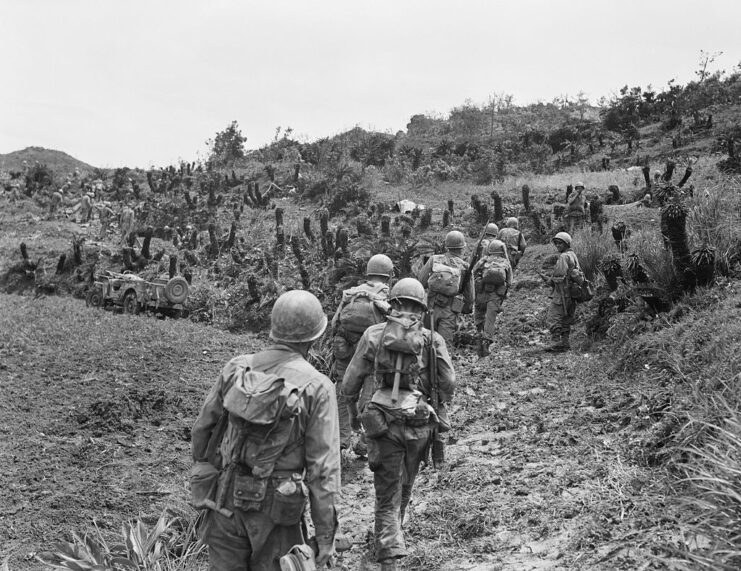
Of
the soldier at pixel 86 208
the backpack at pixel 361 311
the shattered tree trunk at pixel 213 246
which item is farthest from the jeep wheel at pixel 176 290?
the soldier at pixel 86 208

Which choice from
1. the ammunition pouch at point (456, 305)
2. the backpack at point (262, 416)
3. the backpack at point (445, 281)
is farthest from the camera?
the ammunition pouch at point (456, 305)

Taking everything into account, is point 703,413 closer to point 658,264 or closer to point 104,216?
point 658,264

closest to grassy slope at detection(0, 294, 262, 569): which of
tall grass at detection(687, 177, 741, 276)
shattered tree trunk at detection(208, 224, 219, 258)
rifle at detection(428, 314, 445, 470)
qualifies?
rifle at detection(428, 314, 445, 470)

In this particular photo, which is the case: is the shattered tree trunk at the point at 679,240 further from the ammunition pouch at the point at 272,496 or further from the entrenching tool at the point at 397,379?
the ammunition pouch at the point at 272,496

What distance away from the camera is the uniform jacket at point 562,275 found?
10250mm

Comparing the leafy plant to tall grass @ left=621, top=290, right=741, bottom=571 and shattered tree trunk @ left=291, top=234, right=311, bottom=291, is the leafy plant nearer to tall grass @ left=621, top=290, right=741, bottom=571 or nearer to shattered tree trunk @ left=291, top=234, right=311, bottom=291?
tall grass @ left=621, top=290, right=741, bottom=571

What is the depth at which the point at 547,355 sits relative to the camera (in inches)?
407

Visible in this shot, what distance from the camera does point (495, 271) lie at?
1034cm

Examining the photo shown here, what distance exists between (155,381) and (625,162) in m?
20.7

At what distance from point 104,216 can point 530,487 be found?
2369cm

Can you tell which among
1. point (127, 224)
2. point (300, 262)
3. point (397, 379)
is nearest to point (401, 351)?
point (397, 379)

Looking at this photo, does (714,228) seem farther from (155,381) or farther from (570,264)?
(155,381)

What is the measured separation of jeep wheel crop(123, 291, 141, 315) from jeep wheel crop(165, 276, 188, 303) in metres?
0.75

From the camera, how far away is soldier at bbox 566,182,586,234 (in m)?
15.4
